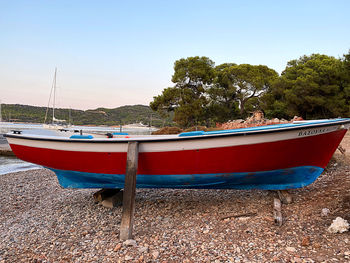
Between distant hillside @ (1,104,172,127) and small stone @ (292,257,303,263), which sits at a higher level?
distant hillside @ (1,104,172,127)

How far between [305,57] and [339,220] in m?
33.0

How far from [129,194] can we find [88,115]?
241 feet

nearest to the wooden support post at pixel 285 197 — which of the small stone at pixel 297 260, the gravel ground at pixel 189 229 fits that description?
the gravel ground at pixel 189 229

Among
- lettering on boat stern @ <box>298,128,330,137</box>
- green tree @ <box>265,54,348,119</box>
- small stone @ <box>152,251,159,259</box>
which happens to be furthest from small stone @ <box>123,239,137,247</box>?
green tree @ <box>265,54,348,119</box>

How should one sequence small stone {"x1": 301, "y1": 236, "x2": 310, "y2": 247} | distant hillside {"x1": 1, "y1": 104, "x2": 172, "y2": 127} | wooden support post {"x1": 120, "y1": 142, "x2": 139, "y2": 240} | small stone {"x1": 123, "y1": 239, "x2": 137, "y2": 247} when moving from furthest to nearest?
1. distant hillside {"x1": 1, "y1": 104, "x2": 172, "y2": 127}
2. wooden support post {"x1": 120, "y1": 142, "x2": 139, "y2": 240}
3. small stone {"x1": 123, "y1": 239, "x2": 137, "y2": 247}
4. small stone {"x1": 301, "y1": 236, "x2": 310, "y2": 247}

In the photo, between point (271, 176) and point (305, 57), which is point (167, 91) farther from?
point (271, 176)

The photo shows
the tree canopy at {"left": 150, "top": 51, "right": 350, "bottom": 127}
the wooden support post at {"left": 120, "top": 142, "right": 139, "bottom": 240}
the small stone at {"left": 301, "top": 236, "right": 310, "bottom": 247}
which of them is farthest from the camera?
the tree canopy at {"left": 150, "top": 51, "right": 350, "bottom": 127}

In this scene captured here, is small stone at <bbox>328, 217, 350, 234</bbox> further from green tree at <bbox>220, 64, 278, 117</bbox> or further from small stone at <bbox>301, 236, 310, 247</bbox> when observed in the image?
green tree at <bbox>220, 64, 278, 117</bbox>

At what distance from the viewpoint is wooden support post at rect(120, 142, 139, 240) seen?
11.9ft

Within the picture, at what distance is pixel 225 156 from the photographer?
404 cm

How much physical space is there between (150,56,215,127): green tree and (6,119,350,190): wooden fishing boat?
2562 centimetres

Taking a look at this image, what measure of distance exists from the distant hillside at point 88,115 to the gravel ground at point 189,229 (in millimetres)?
56649

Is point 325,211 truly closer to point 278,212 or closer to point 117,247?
point 278,212

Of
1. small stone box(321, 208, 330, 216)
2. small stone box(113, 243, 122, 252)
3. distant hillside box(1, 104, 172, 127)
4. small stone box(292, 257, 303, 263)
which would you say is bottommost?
small stone box(113, 243, 122, 252)
